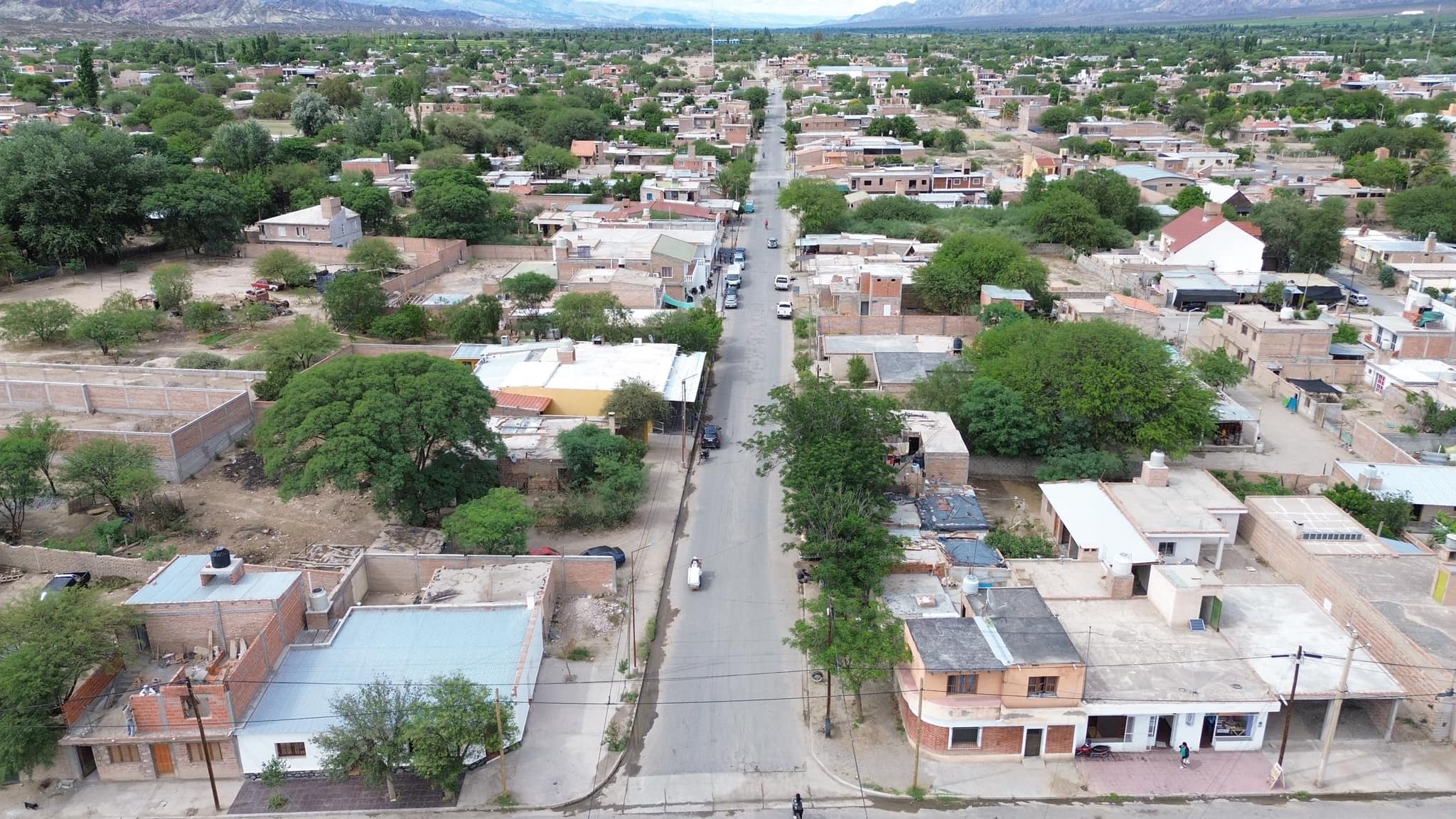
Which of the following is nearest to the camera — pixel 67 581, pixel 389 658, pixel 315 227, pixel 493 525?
pixel 389 658

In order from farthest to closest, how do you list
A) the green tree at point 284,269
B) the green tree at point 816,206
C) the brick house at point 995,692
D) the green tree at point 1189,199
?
the green tree at point 1189,199 → the green tree at point 816,206 → the green tree at point 284,269 → the brick house at point 995,692

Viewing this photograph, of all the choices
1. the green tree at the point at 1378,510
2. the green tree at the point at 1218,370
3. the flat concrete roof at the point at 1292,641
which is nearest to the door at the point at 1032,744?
the flat concrete roof at the point at 1292,641

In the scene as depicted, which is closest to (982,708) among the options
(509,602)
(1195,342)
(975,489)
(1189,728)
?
(1189,728)

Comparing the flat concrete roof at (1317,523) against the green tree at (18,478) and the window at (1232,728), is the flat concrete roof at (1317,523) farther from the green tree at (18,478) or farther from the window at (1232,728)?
the green tree at (18,478)

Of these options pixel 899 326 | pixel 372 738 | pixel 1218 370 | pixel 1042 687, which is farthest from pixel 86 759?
pixel 1218 370

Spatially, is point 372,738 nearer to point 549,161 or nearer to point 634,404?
point 634,404

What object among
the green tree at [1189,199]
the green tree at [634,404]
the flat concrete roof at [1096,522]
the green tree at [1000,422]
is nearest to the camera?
the flat concrete roof at [1096,522]
